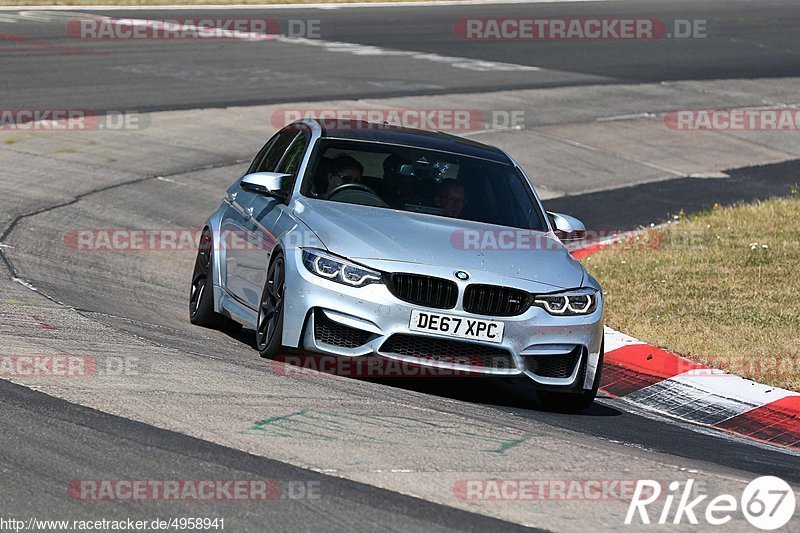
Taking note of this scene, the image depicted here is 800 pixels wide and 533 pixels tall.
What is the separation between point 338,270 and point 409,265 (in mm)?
409

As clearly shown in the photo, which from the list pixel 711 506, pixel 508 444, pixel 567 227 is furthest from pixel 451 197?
pixel 711 506

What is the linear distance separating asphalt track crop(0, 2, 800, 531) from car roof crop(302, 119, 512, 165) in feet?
5.25

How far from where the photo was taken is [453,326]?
25.4ft

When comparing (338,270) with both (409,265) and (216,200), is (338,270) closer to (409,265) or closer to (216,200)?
(409,265)

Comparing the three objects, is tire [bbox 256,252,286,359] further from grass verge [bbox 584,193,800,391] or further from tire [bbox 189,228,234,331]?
grass verge [bbox 584,193,800,391]

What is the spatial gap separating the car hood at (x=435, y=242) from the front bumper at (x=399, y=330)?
108 millimetres

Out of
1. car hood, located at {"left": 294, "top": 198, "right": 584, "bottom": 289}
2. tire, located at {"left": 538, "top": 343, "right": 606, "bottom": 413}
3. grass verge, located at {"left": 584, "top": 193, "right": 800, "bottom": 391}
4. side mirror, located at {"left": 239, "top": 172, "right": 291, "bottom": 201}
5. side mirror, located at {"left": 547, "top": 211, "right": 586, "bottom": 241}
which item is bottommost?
grass verge, located at {"left": 584, "top": 193, "right": 800, "bottom": 391}

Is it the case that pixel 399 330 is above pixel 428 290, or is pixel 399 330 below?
below

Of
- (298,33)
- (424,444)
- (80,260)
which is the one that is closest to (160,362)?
(424,444)

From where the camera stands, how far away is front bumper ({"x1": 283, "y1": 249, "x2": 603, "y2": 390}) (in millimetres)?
7734

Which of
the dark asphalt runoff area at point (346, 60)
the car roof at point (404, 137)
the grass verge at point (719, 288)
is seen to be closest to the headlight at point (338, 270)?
the car roof at point (404, 137)

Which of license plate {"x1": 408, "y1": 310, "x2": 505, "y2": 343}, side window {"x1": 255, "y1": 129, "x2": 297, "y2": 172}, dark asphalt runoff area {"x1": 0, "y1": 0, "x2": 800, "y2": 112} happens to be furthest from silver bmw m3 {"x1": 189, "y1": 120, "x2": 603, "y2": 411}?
dark asphalt runoff area {"x1": 0, "y1": 0, "x2": 800, "y2": 112}

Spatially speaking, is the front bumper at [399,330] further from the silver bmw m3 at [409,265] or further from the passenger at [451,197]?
the passenger at [451,197]

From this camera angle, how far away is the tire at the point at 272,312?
807 cm
